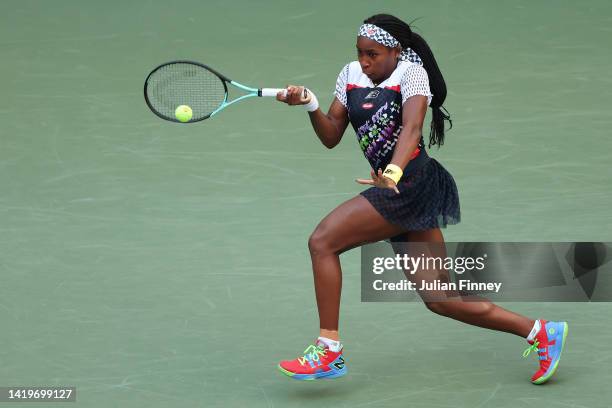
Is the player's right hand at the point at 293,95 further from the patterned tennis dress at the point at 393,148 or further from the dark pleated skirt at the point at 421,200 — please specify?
the dark pleated skirt at the point at 421,200

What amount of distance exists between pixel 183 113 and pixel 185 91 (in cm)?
19

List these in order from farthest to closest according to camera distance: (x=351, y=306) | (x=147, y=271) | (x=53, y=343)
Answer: (x=147, y=271)
(x=351, y=306)
(x=53, y=343)

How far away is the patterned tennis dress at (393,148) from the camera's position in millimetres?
6652

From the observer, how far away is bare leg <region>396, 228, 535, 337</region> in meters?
6.74

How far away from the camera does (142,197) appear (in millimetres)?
9758

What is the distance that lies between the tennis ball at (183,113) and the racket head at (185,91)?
3.9 inches

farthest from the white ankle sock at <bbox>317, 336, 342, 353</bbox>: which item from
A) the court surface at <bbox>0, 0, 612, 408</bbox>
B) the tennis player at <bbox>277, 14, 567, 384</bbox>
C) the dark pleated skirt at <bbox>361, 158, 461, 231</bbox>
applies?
the dark pleated skirt at <bbox>361, 158, 461, 231</bbox>

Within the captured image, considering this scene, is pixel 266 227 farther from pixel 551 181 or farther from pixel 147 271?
pixel 551 181

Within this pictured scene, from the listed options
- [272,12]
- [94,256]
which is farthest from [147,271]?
[272,12]

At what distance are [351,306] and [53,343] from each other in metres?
1.66

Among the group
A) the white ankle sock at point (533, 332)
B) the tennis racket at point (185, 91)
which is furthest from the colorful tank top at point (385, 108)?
the white ankle sock at point (533, 332)

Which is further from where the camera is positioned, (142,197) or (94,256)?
(142,197)

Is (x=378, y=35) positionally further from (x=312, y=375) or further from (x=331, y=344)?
(x=312, y=375)

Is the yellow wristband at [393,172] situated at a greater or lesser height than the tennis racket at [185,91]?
lesser
